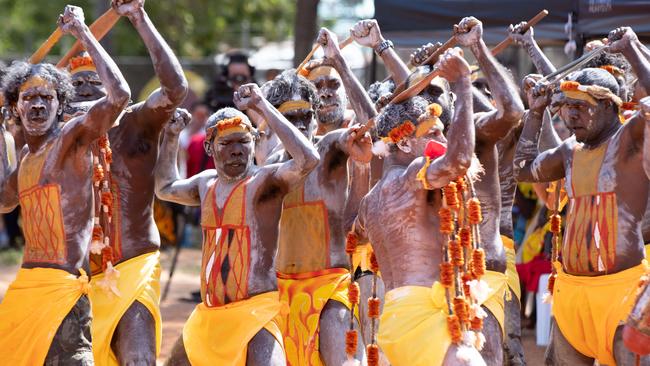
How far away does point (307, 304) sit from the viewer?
25.2 feet

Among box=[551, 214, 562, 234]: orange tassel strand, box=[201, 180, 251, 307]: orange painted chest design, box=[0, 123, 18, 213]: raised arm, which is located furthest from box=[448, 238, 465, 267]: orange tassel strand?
box=[0, 123, 18, 213]: raised arm

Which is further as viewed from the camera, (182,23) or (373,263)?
(182,23)

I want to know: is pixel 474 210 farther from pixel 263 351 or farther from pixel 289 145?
pixel 263 351

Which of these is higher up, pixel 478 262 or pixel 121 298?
pixel 478 262

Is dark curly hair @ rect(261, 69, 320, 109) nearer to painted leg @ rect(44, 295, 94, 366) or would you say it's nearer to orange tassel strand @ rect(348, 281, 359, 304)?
orange tassel strand @ rect(348, 281, 359, 304)

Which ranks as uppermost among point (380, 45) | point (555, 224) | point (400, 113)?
point (380, 45)

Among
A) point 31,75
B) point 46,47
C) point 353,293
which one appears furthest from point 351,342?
point 46,47

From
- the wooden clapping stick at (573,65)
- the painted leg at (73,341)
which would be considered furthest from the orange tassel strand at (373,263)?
the painted leg at (73,341)

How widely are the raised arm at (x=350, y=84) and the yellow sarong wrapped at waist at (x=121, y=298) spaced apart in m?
1.55

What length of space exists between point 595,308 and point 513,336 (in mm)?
1515

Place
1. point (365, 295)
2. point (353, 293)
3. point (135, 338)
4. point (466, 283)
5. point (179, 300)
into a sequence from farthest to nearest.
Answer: point (179, 300), point (365, 295), point (135, 338), point (353, 293), point (466, 283)

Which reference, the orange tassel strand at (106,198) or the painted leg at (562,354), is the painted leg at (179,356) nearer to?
the orange tassel strand at (106,198)

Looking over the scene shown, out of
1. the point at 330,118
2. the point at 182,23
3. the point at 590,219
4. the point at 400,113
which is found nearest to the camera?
the point at 400,113

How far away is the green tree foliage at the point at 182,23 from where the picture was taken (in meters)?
27.9
